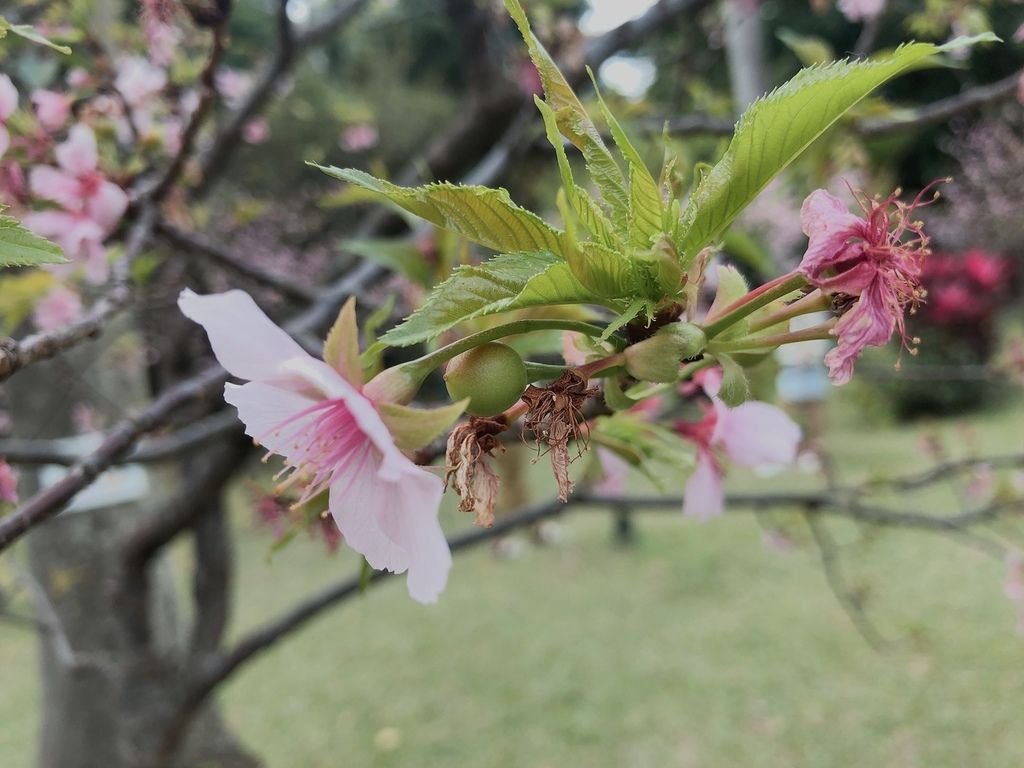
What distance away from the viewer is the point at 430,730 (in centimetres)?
301

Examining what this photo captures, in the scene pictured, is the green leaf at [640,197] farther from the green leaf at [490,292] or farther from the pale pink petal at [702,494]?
the pale pink petal at [702,494]

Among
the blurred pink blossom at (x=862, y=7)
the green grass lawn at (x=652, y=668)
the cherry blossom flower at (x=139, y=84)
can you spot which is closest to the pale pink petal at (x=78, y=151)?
the cherry blossom flower at (x=139, y=84)

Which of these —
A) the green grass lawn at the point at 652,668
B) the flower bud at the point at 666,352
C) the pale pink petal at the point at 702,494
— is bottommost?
the green grass lawn at the point at 652,668

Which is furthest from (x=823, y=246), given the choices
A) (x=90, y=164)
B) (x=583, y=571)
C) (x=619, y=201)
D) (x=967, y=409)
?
(x=967, y=409)

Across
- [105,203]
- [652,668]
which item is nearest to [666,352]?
[105,203]

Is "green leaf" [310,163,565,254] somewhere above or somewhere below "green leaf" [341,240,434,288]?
above

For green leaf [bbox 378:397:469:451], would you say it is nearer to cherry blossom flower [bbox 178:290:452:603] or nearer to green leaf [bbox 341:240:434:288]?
cherry blossom flower [bbox 178:290:452:603]

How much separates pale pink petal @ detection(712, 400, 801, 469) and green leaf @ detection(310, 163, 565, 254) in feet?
1.14

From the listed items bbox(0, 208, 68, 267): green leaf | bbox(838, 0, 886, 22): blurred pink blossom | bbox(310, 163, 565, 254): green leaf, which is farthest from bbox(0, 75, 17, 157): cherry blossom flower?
bbox(838, 0, 886, 22): blurred pink blossom

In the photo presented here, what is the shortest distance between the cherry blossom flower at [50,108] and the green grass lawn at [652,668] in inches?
72.1

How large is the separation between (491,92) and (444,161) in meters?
0.23

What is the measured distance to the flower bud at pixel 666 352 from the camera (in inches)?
14.7

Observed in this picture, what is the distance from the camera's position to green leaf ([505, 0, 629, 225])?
0.39m

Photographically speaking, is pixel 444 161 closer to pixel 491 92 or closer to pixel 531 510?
pixel 491 92
